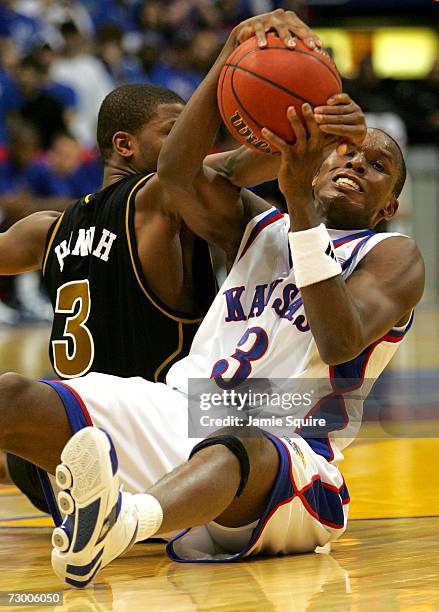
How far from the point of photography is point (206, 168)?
4348 mm

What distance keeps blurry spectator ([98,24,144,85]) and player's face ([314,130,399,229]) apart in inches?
462

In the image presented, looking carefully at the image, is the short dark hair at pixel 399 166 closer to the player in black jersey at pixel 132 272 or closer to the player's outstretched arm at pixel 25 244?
the player in black jersey at pixel 132 272

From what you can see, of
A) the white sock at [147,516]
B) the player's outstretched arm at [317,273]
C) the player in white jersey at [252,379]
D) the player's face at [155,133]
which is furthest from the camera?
the player's face at [155,133]

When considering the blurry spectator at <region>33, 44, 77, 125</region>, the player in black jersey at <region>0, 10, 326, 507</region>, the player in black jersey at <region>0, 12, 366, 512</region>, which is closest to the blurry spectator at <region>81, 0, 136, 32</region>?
the blurry spectator at <region>33, 44, 77, 125</region>

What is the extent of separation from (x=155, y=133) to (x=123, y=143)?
0.15 m

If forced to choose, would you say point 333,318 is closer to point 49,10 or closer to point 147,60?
point 147,60

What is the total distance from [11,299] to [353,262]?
444 inches

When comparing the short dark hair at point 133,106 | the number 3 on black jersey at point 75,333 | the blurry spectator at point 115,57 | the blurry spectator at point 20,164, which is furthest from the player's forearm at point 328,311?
the blurry spectator at point 115,57

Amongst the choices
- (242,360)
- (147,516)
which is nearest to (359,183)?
(242,360)

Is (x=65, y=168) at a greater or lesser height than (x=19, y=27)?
lesser

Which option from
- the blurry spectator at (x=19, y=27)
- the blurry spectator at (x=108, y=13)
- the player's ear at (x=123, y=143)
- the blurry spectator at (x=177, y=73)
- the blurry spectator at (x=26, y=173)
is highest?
the blurry spectator at (x=108, y=13)

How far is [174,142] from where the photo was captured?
4160 millimetres

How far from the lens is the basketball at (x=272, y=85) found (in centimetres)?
373

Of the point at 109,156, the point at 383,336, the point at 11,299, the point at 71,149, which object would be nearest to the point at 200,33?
the point at 71,149
